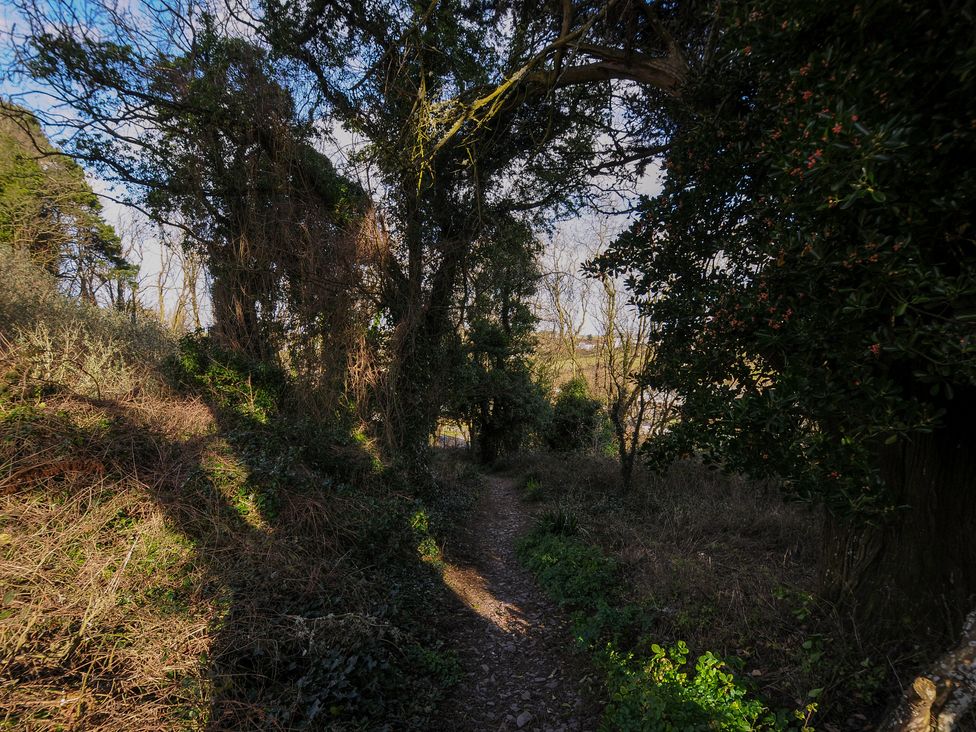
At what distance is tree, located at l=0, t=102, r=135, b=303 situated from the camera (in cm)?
1045

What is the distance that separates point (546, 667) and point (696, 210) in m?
5.03

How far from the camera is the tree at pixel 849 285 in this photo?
239 centimetres

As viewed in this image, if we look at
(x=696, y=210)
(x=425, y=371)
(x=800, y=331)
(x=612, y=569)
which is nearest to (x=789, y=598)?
(x=612, y=569)

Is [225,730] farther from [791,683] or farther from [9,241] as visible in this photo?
[9,241]

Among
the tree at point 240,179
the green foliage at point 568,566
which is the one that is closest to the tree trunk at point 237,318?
the tree at point 240,179

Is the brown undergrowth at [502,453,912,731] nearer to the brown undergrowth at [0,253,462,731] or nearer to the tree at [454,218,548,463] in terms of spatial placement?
the brown undergrowth at [0,253,462,731]

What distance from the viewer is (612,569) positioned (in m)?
5.53

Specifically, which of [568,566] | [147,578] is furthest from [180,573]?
[568,566]

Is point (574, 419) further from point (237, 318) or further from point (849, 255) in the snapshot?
point (849, 255)

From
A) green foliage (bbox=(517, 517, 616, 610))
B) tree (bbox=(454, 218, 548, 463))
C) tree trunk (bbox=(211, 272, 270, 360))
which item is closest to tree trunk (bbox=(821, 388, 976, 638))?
green foliage (bbox=(517, 517, 616, 610))

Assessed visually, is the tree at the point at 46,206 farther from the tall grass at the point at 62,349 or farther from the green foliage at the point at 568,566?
the green foliage at the point at 568,566

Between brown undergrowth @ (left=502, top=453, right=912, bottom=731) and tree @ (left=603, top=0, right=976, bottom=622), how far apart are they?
0.51 metres

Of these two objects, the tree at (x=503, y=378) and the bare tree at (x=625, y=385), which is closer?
the bare tree at (x=625, y=385)

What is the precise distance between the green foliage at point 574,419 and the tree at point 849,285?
11.9 meters
